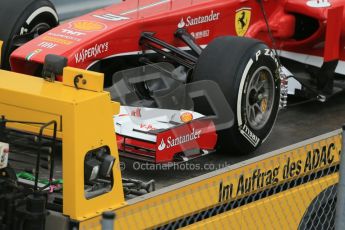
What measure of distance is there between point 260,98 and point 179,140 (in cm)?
91

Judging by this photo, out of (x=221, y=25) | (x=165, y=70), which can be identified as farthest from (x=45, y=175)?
(x=221, y=25)

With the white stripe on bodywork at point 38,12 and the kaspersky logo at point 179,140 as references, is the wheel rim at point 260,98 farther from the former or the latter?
the white stripe on bodywork at point 38,12

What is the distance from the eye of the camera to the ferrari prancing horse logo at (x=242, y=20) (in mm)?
7993

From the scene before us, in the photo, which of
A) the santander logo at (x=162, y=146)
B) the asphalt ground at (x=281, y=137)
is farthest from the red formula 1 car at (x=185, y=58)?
the asphalt ground at (x=281, y=137)

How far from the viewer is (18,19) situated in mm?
7465

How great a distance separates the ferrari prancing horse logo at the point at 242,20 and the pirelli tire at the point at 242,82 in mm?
828

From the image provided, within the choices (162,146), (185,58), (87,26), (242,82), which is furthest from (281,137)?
(87,26)

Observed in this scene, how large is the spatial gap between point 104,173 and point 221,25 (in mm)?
3546

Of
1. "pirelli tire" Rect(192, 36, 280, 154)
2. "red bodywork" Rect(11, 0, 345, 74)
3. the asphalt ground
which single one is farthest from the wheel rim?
"red bodywork" Rect(11, 0, 345, 74)

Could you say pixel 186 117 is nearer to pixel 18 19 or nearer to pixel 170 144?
pixel 170 144

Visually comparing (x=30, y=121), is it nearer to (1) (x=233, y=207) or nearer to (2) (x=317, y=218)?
(1) (x=233, y=207)

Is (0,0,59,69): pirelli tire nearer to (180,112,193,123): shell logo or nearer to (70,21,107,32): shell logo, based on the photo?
(70,21,107,32): shell logo

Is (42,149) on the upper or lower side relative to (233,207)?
upper

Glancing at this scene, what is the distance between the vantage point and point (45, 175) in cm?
534
